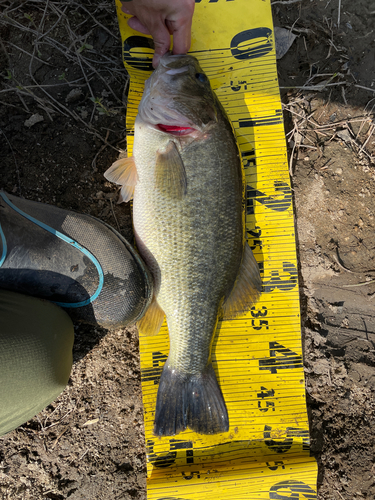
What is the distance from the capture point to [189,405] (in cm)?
A: 222

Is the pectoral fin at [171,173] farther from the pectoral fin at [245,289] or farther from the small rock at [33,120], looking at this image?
the small rock at [33,120]

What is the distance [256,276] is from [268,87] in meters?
1.61

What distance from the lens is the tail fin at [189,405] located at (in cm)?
220

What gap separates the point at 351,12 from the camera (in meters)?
2.67

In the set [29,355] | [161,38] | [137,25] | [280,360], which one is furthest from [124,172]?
[280,360]

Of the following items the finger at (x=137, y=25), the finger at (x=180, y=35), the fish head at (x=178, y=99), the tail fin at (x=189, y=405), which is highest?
the finger at (x=137, y=25)

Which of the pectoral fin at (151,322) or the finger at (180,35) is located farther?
the pectoral fin at (151,322)

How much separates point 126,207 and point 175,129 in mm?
781

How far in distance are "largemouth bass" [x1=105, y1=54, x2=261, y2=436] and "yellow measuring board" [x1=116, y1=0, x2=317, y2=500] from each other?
0.22 metres

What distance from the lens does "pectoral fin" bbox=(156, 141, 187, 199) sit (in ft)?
6.41

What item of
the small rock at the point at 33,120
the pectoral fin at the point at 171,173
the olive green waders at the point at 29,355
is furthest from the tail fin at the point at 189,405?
the small rock at the point at 33,120

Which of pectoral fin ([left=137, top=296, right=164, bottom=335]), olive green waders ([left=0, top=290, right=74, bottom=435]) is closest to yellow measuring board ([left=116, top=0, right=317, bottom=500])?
pectoral fin ([left=137, top=296, right=164, bottom=335])

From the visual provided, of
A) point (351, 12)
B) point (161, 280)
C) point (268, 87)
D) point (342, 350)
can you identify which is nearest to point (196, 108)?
point (268, 87)

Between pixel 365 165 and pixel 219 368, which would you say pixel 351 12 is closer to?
pixel 365 165
